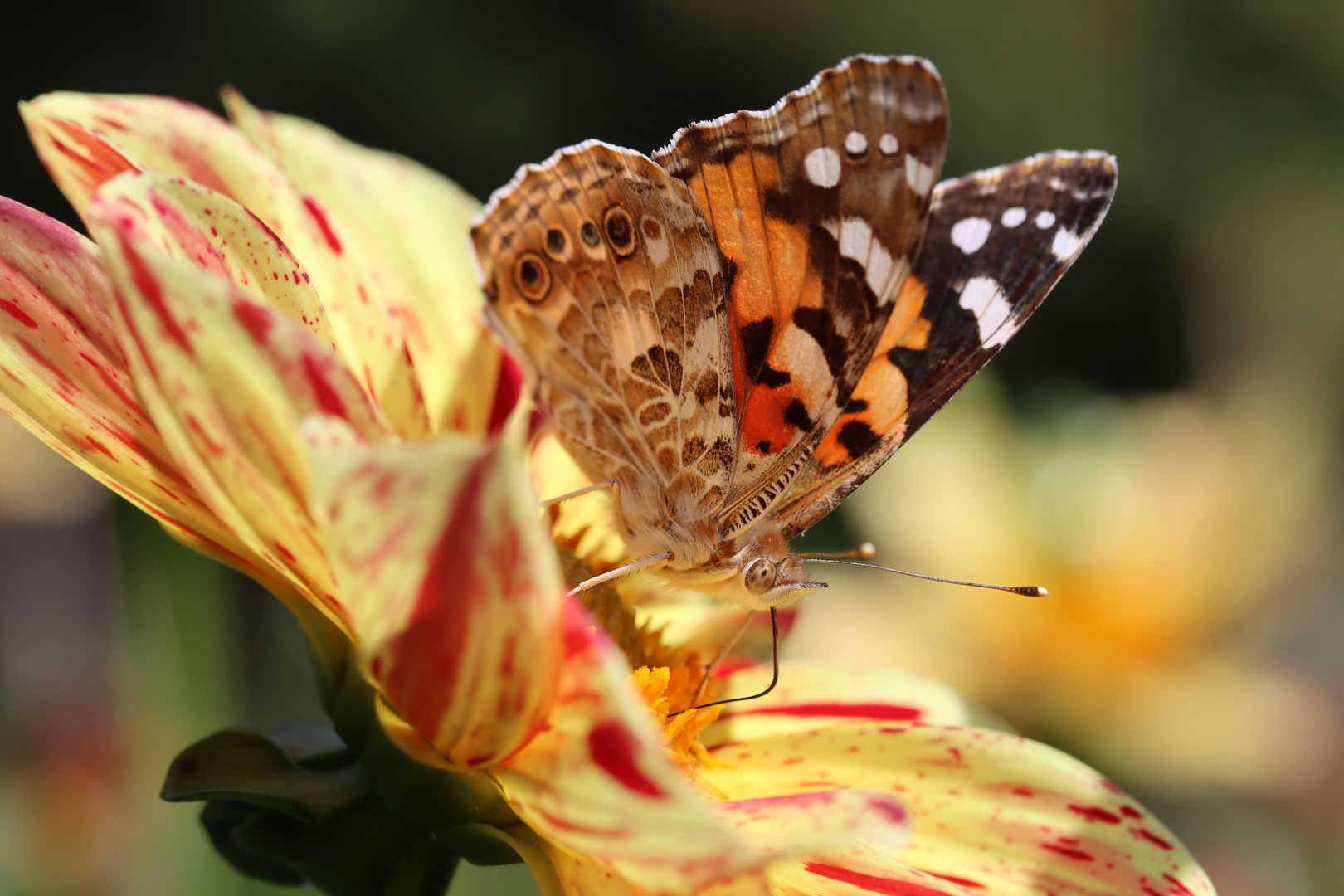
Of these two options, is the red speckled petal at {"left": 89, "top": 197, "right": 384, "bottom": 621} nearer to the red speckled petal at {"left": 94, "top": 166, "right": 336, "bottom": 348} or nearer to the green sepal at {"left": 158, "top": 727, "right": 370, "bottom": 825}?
the red speckled petal at {"left": 94, "top": 166, "right": 336, "bottom": 348}

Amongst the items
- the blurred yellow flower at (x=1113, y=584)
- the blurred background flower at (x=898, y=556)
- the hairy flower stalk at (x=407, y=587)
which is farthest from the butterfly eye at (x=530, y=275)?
the blurred yellow flower at (x=1113, y=584)

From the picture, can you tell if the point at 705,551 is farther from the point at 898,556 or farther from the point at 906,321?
the point at 898,556

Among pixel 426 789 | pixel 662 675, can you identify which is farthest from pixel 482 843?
pixel 662 675

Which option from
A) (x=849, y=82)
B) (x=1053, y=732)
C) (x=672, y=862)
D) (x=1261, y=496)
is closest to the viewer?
(x=672, y=862)

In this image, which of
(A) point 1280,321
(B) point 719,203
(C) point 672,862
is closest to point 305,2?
(A) point 1280,321

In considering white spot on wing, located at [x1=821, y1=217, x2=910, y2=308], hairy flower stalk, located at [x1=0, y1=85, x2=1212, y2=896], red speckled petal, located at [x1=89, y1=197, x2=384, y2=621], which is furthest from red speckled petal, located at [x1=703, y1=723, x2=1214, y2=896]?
red speckled petal, located at [x1=89, y1=197, x2=384, y2=621]

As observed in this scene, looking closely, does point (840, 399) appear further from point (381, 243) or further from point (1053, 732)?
point (1053, 732)
